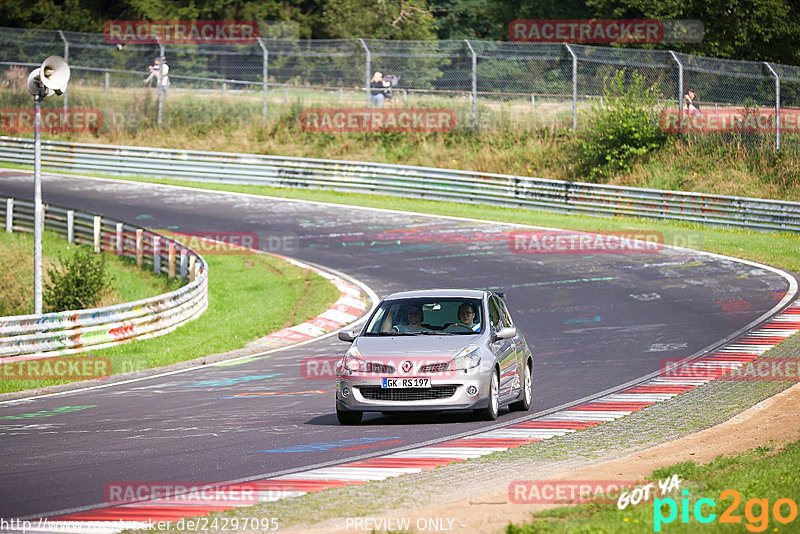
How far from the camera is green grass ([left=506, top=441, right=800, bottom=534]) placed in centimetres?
664

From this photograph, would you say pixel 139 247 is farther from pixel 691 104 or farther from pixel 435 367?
pixel 691 104

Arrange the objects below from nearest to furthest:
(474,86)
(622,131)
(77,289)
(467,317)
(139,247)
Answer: (467,317) < (77,289) < (139,247) < (622,131) < (474,86)

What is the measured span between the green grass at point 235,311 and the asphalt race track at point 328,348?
1231 millimetres

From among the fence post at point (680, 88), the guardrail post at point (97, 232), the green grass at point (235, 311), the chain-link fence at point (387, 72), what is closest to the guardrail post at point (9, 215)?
the guardrail post at point (97, 232)

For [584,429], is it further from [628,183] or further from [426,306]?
[628,183]

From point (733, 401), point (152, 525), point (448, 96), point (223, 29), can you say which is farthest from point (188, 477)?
point (223, 29)

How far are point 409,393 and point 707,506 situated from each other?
489cm

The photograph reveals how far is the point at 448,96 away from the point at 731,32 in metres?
15.1

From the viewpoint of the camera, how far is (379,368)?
11.8 metres

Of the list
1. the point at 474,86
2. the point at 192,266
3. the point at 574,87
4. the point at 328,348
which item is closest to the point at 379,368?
the point at 328,348

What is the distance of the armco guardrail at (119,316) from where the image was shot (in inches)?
711

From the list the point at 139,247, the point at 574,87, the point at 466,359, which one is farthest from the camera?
the point at 574,87

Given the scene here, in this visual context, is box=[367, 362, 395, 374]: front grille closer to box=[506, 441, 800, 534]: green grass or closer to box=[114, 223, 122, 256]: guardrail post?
box=[506, 441, 800, 534]: green grass

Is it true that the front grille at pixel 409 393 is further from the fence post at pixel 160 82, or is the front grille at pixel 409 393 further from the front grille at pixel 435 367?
the fence post at pixel 160 82
